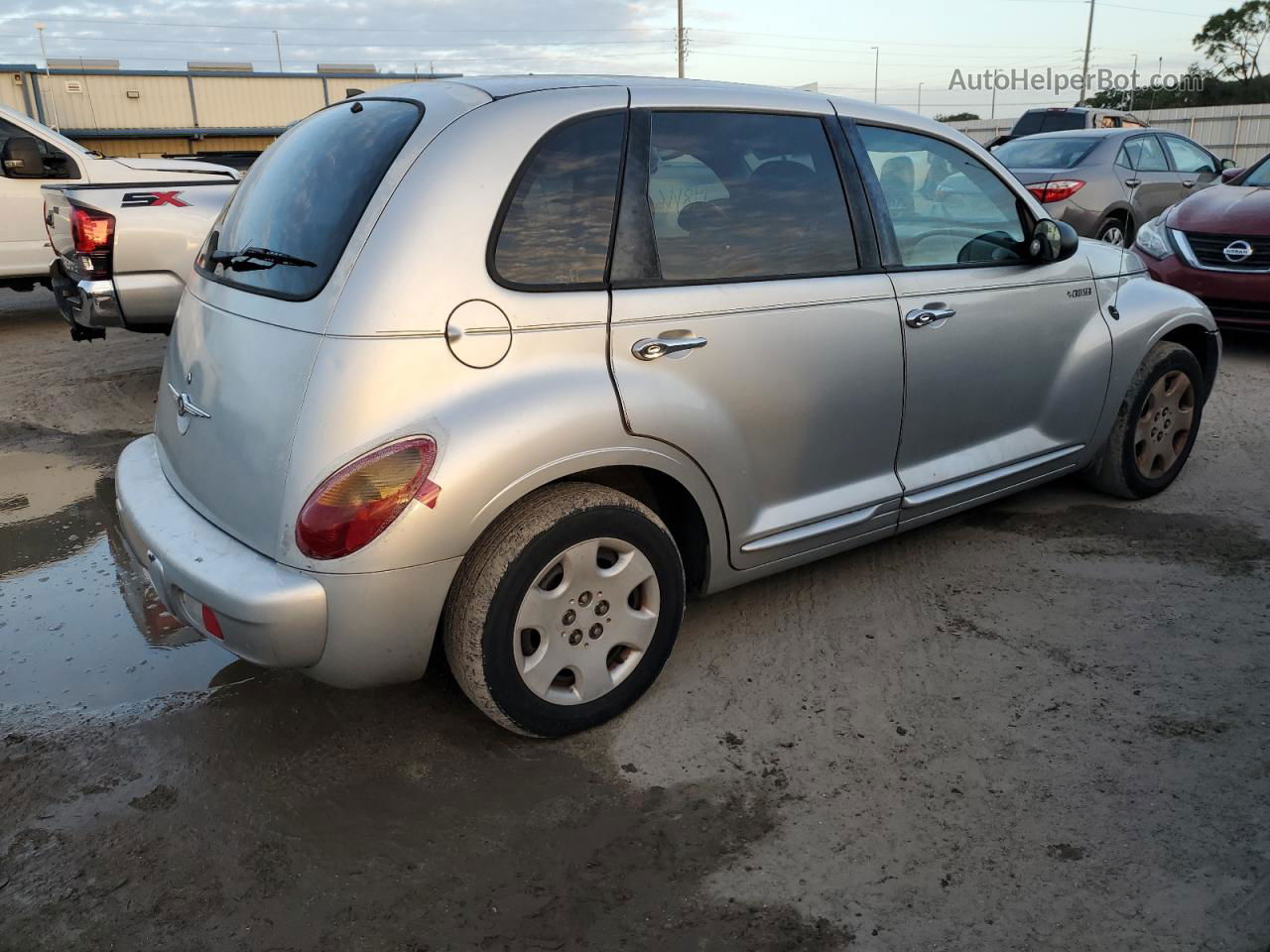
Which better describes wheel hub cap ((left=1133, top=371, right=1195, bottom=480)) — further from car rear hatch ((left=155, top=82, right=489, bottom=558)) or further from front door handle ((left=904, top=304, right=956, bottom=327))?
car rear hatch ((left=155, top=82, right=489, bottom=558))

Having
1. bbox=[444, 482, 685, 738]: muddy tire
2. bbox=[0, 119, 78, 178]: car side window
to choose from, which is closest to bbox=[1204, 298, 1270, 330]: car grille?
bbox=[444, 482, 685, 738]: muddy tire

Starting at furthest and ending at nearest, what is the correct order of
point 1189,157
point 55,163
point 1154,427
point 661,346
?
1. point 1189,157
2. point 55,163
3. point 1154,427
4. point 661,346

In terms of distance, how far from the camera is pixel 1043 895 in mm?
2340

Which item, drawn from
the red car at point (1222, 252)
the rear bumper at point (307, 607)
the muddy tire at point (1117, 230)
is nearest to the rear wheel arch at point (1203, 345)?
the red car at point (1222, 252)

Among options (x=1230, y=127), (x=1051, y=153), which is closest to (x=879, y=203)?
(x=1051, y=153)

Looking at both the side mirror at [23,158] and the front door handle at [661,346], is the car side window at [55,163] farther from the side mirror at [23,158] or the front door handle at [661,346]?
the front door handle at [661,346]

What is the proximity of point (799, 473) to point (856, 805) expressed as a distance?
3.60ft

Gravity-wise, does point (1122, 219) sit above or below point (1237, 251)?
below

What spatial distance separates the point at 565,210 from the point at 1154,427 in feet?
10.6

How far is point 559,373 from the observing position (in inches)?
107

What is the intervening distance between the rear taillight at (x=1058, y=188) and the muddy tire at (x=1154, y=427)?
19.9ft

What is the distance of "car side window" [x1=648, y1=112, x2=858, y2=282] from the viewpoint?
9.96ft

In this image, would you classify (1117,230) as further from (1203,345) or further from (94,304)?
(94,304)

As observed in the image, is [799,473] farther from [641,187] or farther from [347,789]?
[347,789]
